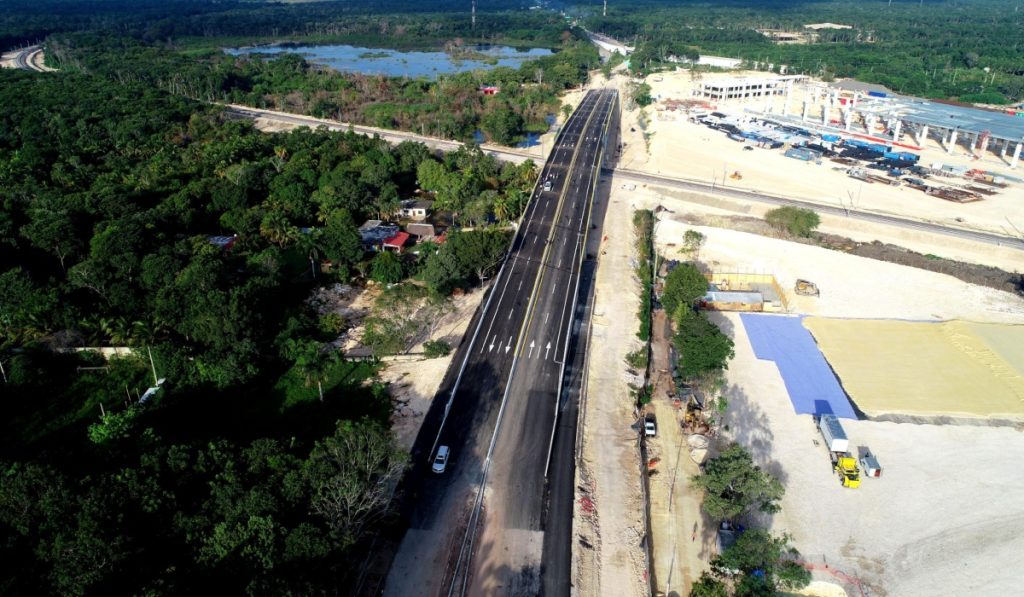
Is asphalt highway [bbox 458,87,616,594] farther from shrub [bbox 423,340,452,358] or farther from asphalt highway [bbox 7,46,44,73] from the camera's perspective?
asphalt highway [bbox 7,46,44,73]

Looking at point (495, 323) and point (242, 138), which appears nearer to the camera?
point (495, 323)

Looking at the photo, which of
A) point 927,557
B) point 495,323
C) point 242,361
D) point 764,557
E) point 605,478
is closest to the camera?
point 764,557

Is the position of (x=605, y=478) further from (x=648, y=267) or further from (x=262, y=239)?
(x=262, y=239)

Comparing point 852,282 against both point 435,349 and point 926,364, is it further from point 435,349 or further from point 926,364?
point 435,349

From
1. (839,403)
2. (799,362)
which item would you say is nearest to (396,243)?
(799,362)

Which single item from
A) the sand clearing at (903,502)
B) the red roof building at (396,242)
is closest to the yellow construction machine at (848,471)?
the sand clearing at (903,502)

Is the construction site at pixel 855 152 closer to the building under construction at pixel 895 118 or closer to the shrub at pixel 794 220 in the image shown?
the building under construction at pixel 895 118

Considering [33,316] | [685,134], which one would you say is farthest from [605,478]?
[685,134]

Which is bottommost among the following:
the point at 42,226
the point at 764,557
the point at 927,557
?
the point at 927,557

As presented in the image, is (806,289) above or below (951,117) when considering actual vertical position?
below
